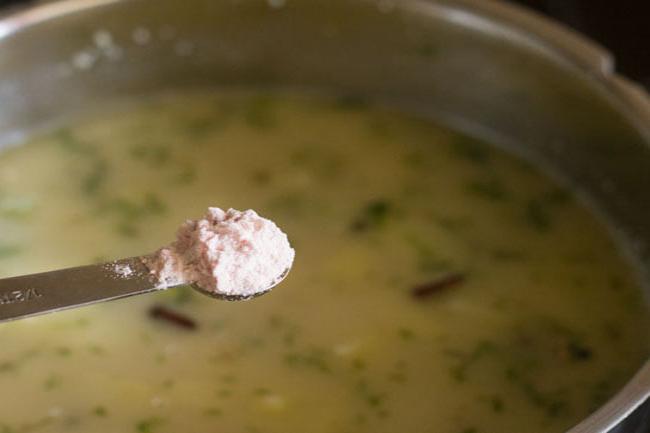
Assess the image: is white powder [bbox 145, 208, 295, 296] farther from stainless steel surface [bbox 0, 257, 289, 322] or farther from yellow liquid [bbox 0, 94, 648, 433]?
yellow liquid [bbox 0, 94, 648, 433]

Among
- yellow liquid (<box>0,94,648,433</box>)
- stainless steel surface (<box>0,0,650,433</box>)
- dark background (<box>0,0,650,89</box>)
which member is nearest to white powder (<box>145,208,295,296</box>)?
yellow liquid (<box>0,94,648,433</box>)

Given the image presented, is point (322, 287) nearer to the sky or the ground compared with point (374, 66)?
nearer to the ground

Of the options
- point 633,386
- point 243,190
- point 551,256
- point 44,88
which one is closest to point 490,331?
point 551,256

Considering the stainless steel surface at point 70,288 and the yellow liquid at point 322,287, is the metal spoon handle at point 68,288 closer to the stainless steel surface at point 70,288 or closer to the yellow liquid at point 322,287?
the stainless steel surface at point 70,288

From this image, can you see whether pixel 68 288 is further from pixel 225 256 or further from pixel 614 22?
pixel 614 22

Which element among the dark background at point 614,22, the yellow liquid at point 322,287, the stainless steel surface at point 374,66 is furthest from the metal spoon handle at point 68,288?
the dark background at point 614,22

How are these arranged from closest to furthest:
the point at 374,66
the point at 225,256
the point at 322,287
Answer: the point at 225,256 < the point at 322,287 < the point at 374,66

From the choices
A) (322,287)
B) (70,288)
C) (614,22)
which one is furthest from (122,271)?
(614,22)
